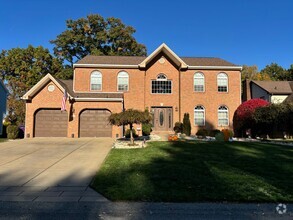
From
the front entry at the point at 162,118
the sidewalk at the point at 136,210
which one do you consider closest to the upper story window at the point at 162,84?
the front entry at the point at 162,118

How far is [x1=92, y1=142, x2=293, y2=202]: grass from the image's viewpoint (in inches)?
230

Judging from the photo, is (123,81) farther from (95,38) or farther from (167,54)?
(95,38)

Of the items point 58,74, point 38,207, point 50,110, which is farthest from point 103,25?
point 38,207

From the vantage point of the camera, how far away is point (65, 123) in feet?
73.3

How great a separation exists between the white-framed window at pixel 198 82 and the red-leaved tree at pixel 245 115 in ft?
12.5

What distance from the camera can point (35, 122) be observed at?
22266mm

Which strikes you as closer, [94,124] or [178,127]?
[94,124]

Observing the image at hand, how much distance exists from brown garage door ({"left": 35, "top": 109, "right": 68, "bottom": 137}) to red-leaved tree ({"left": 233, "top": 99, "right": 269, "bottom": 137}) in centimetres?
1450

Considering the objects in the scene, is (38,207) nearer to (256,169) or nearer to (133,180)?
(133,180)

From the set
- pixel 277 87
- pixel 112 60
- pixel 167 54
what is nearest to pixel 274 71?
pixel 277 87

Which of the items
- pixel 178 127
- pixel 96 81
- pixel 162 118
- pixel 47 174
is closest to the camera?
pixel 47 174

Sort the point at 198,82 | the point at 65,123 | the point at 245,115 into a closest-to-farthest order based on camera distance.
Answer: the point at 65,123, the point at 245,115, the point at 198,82

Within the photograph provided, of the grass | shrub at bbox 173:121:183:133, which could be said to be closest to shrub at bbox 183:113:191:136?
shrub at bbox 173:121:183:133

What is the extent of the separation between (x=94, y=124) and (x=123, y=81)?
5099mm
